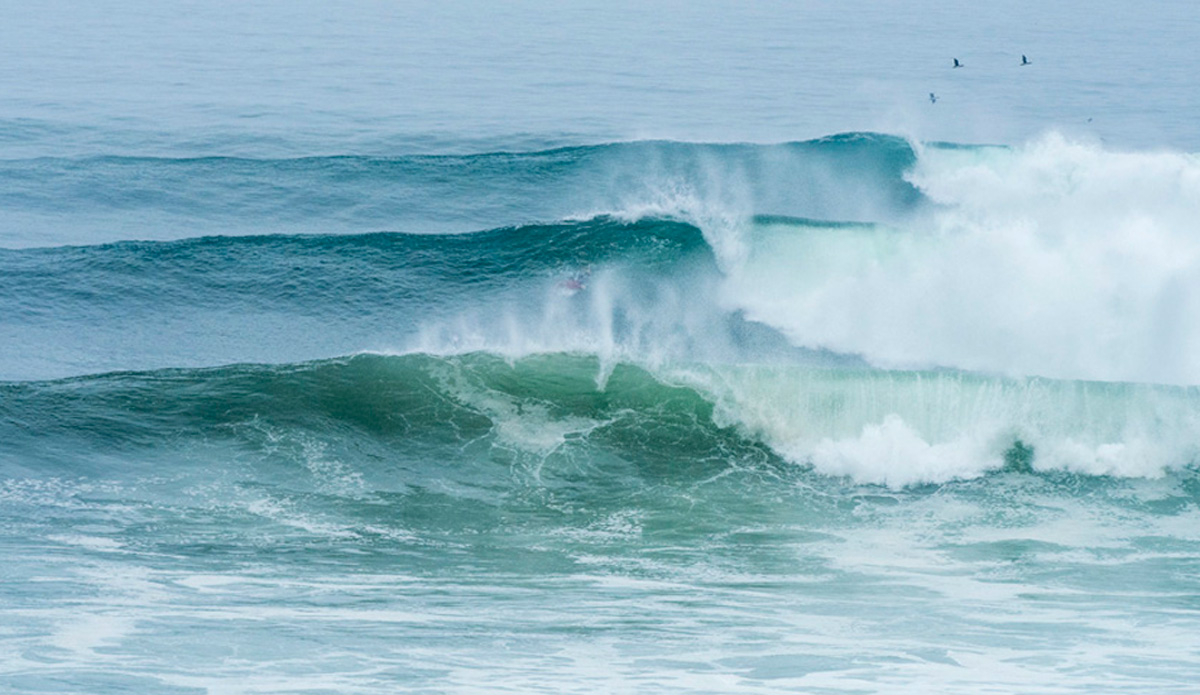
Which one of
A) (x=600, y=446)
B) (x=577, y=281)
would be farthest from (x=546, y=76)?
(x=600, y=446)

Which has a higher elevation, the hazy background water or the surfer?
the hazy background water

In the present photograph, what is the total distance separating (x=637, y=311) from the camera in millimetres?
18734

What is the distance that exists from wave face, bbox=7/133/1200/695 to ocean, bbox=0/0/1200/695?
5cm

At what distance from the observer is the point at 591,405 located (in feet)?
47.7

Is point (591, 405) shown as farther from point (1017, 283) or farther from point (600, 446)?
point (1017, 283)

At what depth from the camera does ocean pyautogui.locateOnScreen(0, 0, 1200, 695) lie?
983 centimetres

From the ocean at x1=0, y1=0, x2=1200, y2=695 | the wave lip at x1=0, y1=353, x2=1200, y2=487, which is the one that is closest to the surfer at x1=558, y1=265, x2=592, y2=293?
the ocean at x1=0, y1=0, x2=1200, y2=695

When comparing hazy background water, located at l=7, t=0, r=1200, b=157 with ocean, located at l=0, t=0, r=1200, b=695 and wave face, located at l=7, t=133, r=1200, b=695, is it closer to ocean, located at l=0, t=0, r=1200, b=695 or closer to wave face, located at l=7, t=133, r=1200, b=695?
ocean, located at l=0, t=0, r=1200, b=695

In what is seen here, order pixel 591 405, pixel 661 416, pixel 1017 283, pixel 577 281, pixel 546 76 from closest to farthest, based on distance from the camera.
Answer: pixel 661 416 < pixel 591 405 < pixel 1017 283 < pixel 577 281 < pixel 546 76

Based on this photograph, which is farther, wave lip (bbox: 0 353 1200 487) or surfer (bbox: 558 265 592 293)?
surfer (bbox: 558 265 592 293)

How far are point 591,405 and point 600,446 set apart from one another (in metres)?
0.88

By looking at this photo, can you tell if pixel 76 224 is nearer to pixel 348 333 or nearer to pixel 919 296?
pixel 348 333

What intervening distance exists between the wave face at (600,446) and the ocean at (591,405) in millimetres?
51

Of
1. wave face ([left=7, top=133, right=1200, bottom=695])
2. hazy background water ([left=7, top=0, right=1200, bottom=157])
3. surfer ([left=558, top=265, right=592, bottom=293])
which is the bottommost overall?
wave face ([left=7, top=133, right=1200, bottom=695])
